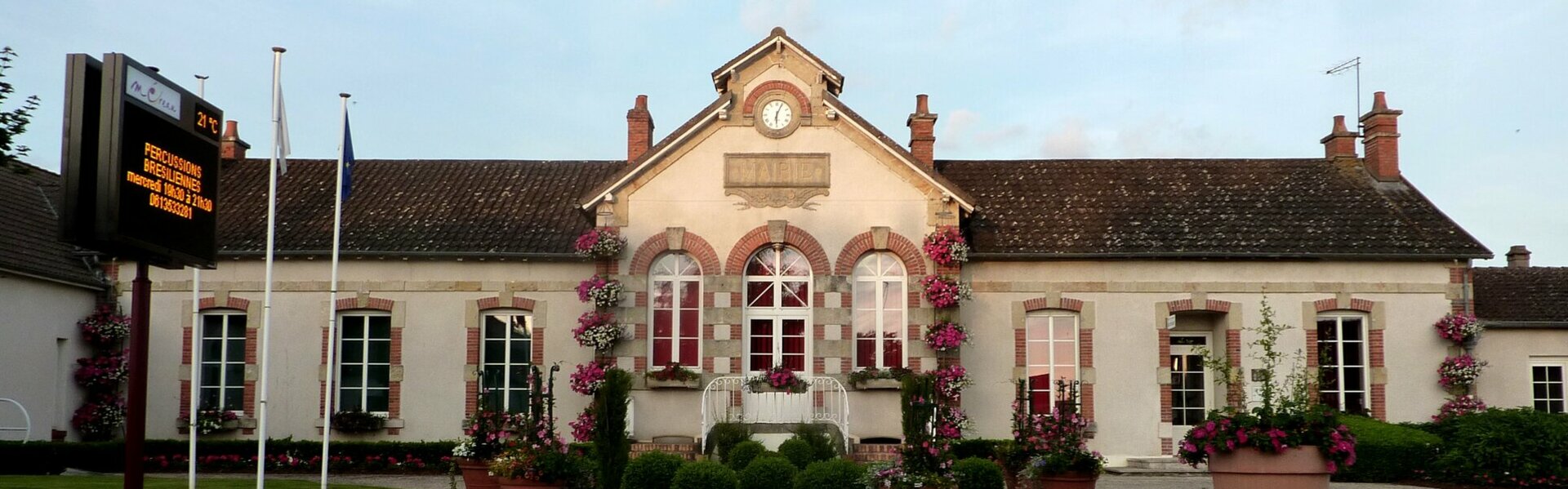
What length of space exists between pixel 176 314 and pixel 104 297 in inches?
46.0

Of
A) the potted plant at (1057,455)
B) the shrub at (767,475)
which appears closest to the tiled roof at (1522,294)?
the potted plant at (1057,455)

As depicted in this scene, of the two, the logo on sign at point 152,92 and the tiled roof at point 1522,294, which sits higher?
the logo on sign at point 152,92

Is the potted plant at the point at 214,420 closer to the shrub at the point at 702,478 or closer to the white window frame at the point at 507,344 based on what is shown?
the white window frame at the point at 507,344

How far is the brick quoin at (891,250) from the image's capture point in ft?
71.9

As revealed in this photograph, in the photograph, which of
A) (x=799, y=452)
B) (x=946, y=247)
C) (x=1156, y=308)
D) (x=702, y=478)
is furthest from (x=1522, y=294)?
(x=702, y=478)

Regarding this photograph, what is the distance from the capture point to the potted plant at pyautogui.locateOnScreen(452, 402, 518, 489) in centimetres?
1582

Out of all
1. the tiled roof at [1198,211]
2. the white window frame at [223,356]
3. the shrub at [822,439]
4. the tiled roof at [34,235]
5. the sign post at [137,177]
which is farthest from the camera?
the white window frame at [223,356]

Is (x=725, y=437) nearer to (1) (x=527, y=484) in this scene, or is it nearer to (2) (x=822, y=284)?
(2) (x=822, y=284)

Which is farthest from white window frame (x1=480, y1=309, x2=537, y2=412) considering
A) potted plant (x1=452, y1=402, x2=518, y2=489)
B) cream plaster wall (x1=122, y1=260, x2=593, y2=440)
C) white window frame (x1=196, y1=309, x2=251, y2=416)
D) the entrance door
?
the entrance door

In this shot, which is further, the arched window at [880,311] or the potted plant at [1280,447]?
the arched window at [880,311]

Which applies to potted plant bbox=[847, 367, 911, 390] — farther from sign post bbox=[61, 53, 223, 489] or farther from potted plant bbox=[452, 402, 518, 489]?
sign post bbox=[61, 53, 223, 489]

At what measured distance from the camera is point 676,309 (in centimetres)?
2200

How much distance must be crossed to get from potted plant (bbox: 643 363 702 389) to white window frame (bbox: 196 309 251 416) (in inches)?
264

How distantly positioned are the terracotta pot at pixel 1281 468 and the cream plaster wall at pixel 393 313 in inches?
489
